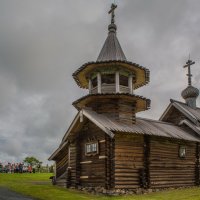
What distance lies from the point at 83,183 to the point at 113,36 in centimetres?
1218

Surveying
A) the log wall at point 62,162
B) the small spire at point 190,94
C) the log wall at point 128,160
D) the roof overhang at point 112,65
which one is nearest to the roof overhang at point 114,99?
the roof overhang at point 112,65

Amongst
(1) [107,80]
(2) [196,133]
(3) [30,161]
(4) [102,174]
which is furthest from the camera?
(3) [30,161]

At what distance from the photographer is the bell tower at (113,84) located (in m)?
23.0

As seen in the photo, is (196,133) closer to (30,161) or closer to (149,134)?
(149,134)

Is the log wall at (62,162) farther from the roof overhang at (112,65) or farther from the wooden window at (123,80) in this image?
the wooden window at (123,80)

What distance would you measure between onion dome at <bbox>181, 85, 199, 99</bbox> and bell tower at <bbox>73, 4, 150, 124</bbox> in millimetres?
12268

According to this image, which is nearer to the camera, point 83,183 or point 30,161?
point 83,183

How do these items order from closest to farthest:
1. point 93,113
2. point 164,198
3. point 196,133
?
1. point 164,198
2. point 93,113
3. point 196,133

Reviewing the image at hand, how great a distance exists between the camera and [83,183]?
75.0 feet

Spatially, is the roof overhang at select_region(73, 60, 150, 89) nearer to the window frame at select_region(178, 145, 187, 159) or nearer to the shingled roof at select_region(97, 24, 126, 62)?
the shingled roof at select_region(97, 24, 126, 62)

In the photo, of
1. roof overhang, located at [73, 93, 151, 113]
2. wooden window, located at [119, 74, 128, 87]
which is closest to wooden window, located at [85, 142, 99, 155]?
roof overhang, located at [73, 93, 151, 113]

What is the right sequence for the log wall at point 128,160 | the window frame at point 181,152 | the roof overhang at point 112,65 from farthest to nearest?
the window frame at point 181,152, the roof overhang at point 112,65, the log wall at point 128,160

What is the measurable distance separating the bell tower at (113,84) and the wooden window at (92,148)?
8.06 feet

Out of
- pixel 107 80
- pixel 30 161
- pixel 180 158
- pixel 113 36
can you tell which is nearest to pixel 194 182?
pixel 180 158
